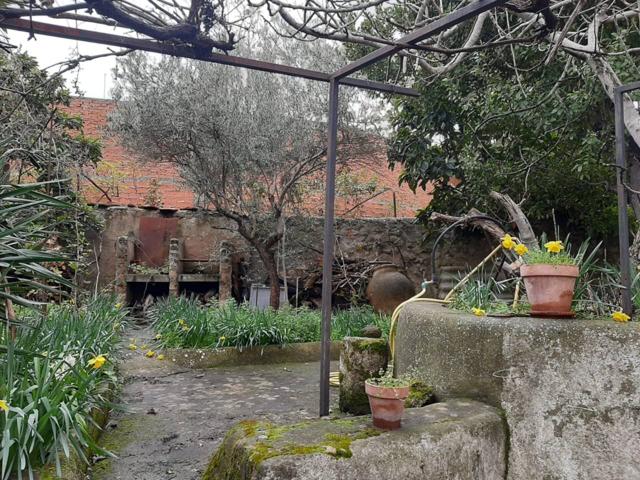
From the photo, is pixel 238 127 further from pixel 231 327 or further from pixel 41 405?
pixel 41 405

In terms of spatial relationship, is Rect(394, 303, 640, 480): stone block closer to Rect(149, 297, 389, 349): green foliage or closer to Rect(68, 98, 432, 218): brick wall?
Rect(149, 297, 389, 349): green foliage

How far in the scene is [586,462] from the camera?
202 cm

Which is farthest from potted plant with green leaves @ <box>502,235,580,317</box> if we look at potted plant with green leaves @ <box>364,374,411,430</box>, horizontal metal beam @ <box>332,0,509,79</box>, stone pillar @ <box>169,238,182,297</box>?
stone pillar @ <box>169,238,182,297</box>

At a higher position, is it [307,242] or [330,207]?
[330,207]

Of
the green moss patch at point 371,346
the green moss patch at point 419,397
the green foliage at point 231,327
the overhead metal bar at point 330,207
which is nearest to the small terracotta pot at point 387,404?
the green moss patch at point 419,397

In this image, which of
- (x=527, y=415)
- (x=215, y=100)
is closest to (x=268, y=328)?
(x=215, y=100)

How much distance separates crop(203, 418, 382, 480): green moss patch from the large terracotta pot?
4616 millimetres

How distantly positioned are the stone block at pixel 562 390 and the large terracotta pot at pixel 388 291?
4265 mm

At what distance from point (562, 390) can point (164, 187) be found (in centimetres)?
815

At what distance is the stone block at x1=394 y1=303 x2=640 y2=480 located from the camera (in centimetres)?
202

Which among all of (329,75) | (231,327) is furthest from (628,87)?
(231,327)

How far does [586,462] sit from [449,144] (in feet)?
16.0

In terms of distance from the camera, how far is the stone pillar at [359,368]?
3.24m

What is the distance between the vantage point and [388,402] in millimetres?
1825
